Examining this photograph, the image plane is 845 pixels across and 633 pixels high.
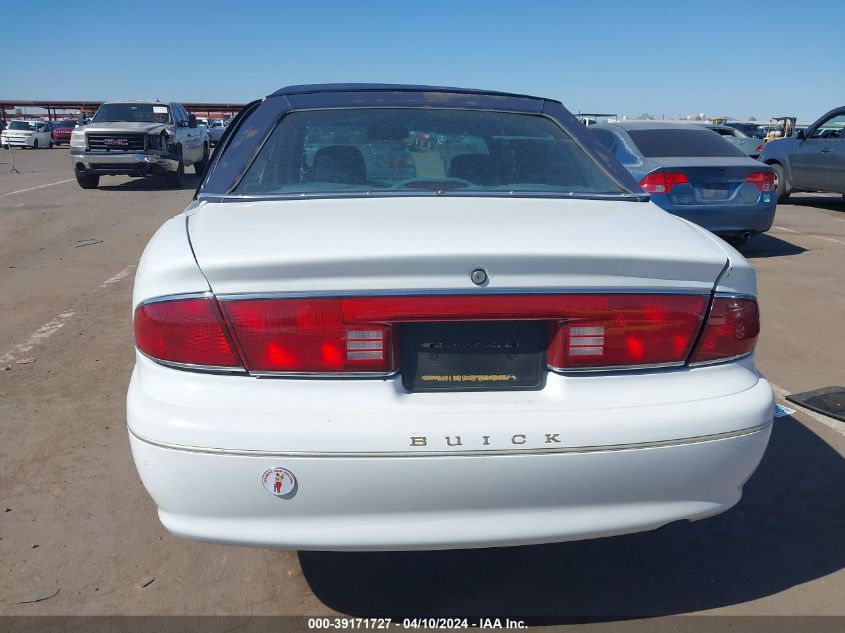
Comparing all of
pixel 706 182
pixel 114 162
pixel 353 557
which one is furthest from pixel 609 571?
pixel 114 162

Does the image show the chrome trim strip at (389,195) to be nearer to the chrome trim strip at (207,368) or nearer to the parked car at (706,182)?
the chrome trim strip at (207,368)

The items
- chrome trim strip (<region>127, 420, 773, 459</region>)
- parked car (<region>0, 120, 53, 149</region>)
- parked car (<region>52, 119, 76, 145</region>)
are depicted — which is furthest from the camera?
parked car (<region>52, 119, 76, 145</region>)

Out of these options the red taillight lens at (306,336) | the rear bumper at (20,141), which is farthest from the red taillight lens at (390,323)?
the rear bumper at (20,141)

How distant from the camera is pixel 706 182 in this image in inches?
313

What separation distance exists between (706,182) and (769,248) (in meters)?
2.04

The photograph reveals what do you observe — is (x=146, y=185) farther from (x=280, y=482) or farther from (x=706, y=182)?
(x=280, y=482)

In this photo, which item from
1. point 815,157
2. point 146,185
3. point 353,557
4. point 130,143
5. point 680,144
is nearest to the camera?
point 353,557

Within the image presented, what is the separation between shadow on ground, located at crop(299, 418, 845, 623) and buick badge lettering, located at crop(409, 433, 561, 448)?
2.66 ft

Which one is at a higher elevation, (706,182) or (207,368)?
(207,368)

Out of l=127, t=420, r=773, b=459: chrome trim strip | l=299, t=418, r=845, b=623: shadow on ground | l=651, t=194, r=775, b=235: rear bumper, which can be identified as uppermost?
l=127, t=420, r=773, b=459: chrome trim strip

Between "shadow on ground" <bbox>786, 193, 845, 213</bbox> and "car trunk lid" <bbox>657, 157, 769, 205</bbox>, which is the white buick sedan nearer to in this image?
"car trunk lid" <bbox>657, 157, 769, 205</bbox>

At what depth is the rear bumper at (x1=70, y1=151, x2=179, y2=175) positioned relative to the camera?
1514 cm

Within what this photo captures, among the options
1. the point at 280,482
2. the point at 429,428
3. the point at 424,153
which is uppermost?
the point at 424,153

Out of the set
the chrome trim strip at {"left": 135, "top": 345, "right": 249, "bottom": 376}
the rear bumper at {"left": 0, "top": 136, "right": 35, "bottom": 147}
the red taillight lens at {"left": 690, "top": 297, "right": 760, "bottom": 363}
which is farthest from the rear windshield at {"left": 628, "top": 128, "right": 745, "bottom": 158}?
the rear bumper at {"left": 0, "top": 136, "right": 35, "bottom": 147}
